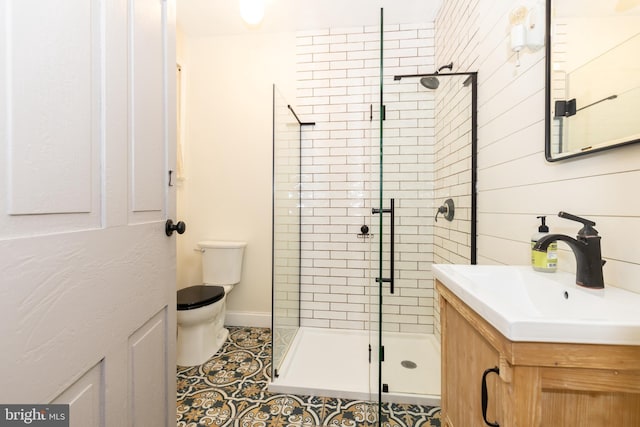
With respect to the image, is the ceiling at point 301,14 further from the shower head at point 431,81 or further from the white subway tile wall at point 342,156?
the shower head at point 431,81

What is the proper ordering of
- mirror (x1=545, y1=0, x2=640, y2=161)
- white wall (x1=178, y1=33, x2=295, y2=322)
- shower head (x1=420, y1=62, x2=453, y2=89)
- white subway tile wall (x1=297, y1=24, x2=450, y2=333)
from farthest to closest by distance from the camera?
white wall (x1=178, y1=33, x2=295, y2=322)
white subway tile wall (x1=297, y1=24, x2=450, y2=333)
shower head (x1=420, y1=62, x2=453, y2=89)
mirror (x1=545, y1=0, x2=640, y2=161)

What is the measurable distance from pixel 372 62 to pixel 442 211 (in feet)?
4.91

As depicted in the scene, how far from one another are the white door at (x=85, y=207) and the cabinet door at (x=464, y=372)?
952 millimetres

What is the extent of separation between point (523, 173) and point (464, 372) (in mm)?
882

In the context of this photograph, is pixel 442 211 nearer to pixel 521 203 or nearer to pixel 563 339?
pixel 521 203

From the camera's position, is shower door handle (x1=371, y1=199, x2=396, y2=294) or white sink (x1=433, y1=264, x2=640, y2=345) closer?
white sink (x1=433, y1=264, x2=640, y2=345)

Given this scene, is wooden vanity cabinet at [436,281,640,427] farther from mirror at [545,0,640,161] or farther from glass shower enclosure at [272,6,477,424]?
glass shower enclosure at [272,6,477,424]

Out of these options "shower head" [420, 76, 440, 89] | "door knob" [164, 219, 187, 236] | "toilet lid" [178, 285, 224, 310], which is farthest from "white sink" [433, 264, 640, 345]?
"toilet lid" [178, 285, 224, 310]

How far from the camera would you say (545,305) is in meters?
0.80

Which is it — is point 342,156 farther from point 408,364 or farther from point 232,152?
point 408,364

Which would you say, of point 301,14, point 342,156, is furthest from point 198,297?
point 301,14

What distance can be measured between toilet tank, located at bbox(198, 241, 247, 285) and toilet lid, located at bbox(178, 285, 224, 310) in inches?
9.5

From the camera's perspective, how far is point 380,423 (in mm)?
1403

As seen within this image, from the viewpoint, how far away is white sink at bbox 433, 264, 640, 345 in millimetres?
487
